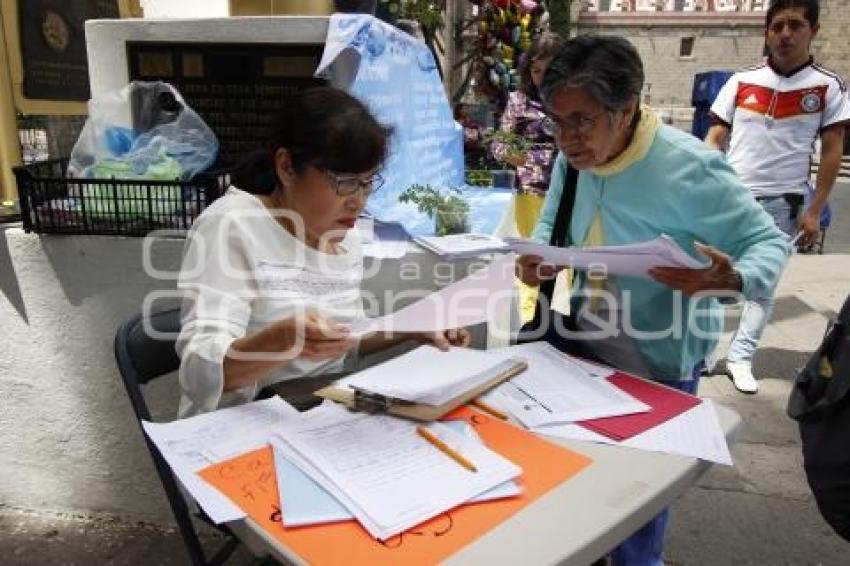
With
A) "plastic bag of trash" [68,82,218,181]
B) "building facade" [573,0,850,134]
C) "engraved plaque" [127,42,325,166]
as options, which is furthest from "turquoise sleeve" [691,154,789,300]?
"building facade" [573,0,850,134]

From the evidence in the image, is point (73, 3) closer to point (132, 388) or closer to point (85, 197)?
point (85, 197)

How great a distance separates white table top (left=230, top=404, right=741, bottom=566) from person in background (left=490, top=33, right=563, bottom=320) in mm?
2748

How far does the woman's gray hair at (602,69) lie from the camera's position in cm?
140

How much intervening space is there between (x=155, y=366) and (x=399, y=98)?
155 centimetres

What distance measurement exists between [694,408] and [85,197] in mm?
1956

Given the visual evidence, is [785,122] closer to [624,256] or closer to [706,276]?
[706,276]

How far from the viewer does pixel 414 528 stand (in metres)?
0.88

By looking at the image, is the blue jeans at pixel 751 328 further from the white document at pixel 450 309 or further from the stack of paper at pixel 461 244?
the white document at pixel 450 309

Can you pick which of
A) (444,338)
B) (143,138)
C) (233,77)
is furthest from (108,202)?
(444,338)

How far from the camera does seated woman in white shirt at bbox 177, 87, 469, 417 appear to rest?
1.28 meters

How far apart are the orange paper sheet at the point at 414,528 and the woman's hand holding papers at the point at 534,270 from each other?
0.59 metres

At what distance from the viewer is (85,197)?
209 cm

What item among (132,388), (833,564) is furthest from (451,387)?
(833,564)

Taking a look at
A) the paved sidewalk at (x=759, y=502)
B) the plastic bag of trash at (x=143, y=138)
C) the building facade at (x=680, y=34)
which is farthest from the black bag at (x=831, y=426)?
the building facade at (x=680, y=34)
